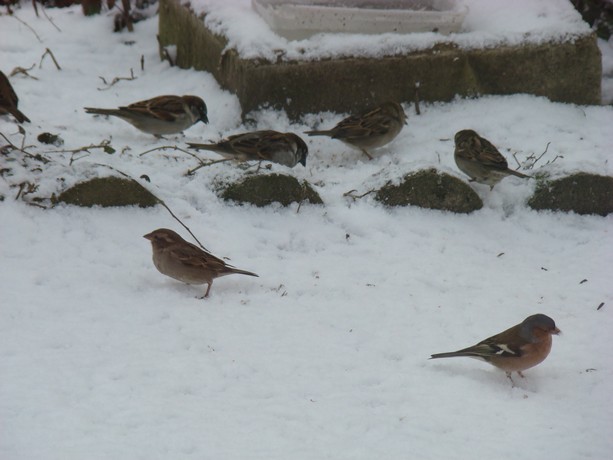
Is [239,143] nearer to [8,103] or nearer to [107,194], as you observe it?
[107,194]

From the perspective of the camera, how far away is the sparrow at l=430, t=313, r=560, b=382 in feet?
13.6

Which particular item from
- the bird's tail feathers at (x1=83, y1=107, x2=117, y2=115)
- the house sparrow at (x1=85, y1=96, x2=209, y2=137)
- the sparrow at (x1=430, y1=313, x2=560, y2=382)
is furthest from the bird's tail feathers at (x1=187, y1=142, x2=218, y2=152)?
the sparrow at (x1=430, y1=313, x2=560, y2=382)

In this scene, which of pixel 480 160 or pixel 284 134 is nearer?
pixel 480 160

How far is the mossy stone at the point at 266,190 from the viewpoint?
564 cm

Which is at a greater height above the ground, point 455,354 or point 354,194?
point 455,354

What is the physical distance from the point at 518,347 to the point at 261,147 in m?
2.73

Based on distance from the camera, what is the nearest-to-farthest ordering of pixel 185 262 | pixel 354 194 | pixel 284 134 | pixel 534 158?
pixel 185 262 → pixel 354 194 → pixel 284 134 → pixel 534 158

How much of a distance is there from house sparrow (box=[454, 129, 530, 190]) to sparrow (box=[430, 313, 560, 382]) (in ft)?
6.11

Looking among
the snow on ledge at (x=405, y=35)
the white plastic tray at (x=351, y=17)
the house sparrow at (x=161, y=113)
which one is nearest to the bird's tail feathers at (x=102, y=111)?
the house sparrow at (x=161, y=113)

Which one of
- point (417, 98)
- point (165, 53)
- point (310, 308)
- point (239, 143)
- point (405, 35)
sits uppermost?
point (405, 35)

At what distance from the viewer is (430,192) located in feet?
19.1

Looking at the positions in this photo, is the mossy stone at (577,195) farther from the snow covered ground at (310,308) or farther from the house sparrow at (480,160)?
the house sparrow at (480,160)

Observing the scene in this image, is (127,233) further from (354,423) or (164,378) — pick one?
(354,423)

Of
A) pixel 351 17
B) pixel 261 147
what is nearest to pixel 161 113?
pixel 261 147
